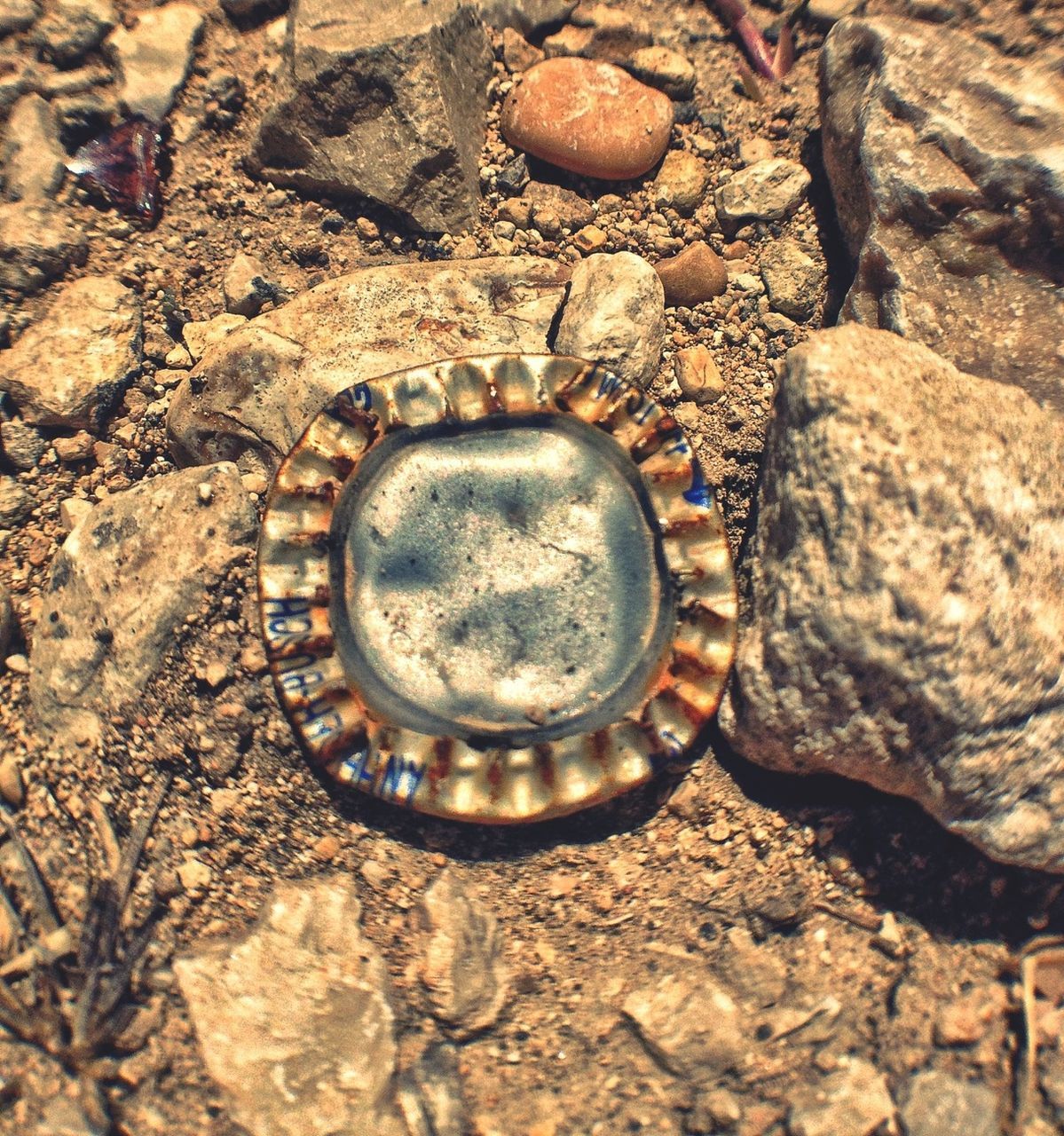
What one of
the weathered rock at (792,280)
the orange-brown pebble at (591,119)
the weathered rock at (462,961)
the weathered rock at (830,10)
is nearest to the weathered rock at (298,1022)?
the weathered rock at (462,961)

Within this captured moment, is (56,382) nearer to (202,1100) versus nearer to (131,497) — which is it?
(131,497)

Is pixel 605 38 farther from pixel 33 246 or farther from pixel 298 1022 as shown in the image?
pixel 298 1022

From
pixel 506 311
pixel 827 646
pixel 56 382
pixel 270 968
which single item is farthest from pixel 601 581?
pixel 56 382

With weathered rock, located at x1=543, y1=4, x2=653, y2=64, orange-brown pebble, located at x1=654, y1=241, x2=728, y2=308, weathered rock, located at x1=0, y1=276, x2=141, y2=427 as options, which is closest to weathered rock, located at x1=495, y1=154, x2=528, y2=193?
weathered rock, located at x1=543, y1=4, x2=653, y2=64

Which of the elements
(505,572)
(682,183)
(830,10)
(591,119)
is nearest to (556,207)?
(591,119)

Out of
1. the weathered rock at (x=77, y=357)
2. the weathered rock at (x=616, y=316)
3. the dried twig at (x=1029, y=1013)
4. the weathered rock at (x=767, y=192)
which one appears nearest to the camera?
the dried twig at (x=1029, y=1013)

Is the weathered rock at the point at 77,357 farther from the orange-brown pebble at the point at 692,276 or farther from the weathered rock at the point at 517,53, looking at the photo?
the orange-brown pebble at the point at 692,276

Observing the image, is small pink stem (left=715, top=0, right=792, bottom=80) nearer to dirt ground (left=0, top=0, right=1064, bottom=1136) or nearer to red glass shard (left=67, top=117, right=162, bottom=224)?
dirt ground (left=0, top=0, right=1064, bottom=1136)
